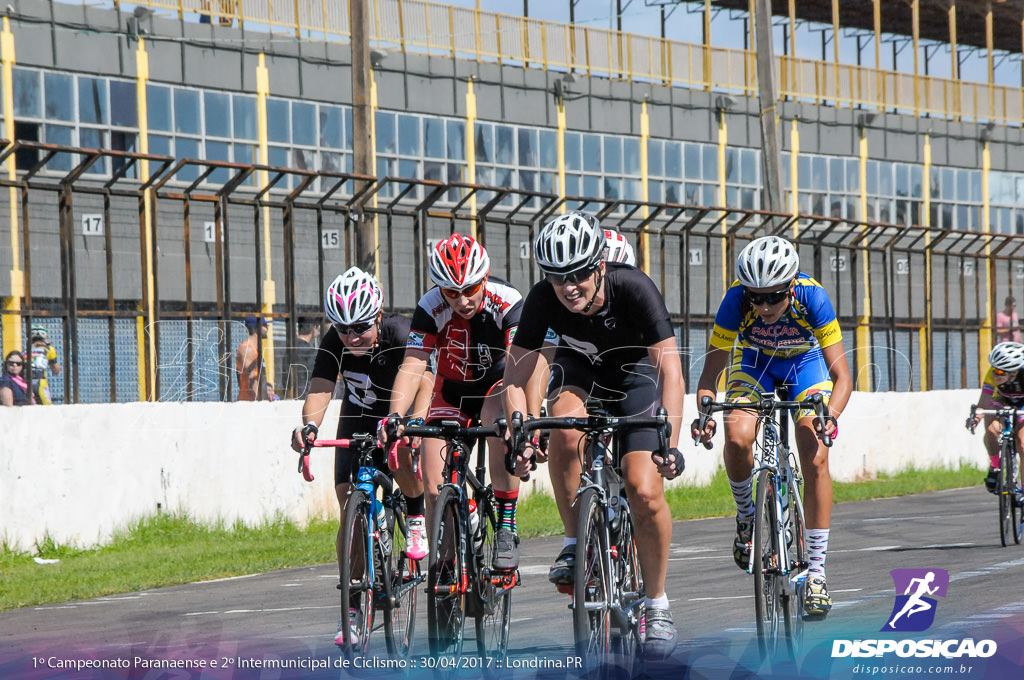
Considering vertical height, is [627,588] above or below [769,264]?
below

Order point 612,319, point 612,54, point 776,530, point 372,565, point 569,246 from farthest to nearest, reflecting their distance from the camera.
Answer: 1. point 612,54
2. point 776,530
3. point 372,565
4. point 612,319
5. point 569,246

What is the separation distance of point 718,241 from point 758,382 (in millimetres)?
14143

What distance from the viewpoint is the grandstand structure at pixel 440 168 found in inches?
584

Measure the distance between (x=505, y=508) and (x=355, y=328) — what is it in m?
1.23

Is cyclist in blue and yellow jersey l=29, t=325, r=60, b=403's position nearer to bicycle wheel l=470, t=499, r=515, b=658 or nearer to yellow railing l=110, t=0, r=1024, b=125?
bicycle wheel l=470, t=499, r=515, b=658

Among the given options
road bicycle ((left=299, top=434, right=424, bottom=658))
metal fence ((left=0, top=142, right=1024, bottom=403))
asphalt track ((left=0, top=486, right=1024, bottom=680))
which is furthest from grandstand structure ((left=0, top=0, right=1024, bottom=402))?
road bicycle ((left=299, top=434, right=424, bottom=658))

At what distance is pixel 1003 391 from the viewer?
1459 cm

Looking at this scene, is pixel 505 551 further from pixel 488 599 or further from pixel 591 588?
pixel 591 588

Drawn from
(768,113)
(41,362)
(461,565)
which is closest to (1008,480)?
(461,565)

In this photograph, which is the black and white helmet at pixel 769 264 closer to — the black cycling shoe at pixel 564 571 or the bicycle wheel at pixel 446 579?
the black cycling shoe at pixel 564 571

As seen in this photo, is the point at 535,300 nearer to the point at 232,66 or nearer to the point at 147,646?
the point at 147,646

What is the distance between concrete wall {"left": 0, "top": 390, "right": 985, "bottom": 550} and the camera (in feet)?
43.1

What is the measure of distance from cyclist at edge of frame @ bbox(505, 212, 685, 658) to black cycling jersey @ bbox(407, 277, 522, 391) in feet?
1.58

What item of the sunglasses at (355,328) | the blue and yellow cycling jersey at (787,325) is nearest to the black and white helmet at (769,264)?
the blue and yellow cycling jersey at (787,325)
